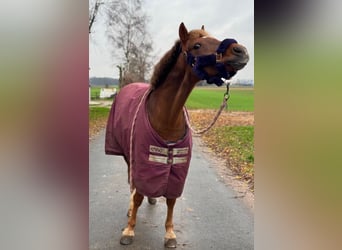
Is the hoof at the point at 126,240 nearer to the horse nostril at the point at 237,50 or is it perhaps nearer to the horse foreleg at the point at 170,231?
the horse foreleg at the point at 170,231

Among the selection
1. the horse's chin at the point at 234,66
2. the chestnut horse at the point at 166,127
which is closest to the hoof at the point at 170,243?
the chestnut horse at the point at 166,127

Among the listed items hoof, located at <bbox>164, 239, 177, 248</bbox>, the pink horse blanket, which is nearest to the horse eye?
the pink horse blanket

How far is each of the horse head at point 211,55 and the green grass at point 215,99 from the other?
0.08 meters

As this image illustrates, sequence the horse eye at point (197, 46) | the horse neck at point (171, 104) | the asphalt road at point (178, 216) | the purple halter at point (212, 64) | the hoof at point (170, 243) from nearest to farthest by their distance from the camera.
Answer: the purple halter at point (212, 64) < the horse eye at point (197, 46) < the horse neck at point (171, 104) < the asphalt road at point (178, 216) < the hoof at point (170, 243)

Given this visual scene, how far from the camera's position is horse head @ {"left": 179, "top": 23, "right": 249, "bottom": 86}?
4.82 ft

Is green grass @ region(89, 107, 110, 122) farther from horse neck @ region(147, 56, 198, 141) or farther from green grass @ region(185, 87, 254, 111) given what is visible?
green grass @ region(185, 87, 254, 111)

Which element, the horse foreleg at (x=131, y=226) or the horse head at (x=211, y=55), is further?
the horse foreleg at (x=131, y=226)

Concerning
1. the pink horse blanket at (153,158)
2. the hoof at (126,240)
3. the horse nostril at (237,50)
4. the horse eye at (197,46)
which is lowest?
the hoof at (126,240)

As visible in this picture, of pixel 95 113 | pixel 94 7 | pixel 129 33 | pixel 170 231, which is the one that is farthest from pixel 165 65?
pixel 170 231

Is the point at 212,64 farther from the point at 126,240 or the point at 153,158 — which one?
the point at 126,240

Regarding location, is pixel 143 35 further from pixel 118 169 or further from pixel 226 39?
pixel 118 169

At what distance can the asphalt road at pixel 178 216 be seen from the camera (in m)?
2.22
